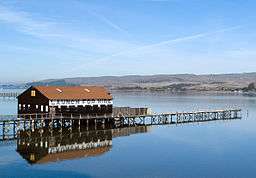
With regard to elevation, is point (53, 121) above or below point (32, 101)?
below

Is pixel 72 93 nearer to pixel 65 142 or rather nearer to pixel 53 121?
pixel 53 121

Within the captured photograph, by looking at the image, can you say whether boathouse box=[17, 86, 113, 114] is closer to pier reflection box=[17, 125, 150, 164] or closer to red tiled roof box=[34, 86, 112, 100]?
red tiled roof box=[34, 86, 112, 100]

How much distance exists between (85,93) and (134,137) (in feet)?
40.3

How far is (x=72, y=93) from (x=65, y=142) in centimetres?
1498

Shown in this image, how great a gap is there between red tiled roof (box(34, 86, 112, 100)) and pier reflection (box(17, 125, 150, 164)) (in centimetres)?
453

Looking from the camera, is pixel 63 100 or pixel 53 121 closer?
pixel 53 121

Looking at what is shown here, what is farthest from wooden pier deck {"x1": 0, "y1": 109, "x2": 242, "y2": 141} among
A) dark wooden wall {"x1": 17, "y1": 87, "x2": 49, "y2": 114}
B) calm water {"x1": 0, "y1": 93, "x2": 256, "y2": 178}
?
calm water {"x1": 0, "y1": 93, "x2": 256, "y2": 178}

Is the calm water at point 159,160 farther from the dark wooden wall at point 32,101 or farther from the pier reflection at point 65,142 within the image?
the dark wooden wall at point 32,101

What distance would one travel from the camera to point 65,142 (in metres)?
57.6

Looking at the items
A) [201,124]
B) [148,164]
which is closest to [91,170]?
Result: [148,164]

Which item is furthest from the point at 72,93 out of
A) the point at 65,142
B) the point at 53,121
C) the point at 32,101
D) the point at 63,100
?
the point at 65,142

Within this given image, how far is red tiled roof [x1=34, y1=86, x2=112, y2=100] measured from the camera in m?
68.6

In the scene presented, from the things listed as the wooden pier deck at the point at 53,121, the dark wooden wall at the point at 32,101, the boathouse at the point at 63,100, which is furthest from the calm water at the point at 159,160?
the dark wooden wall at the point at 32,101

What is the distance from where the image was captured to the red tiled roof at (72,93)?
6862 cm
